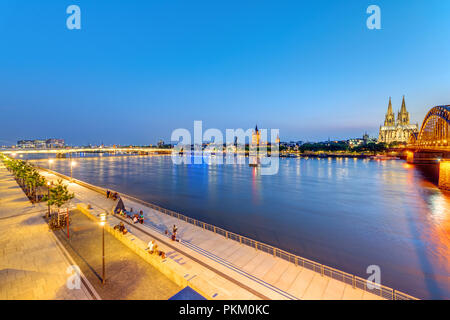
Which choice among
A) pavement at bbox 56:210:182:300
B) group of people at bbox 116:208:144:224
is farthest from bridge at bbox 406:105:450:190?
pavement at bbox 56:210:182:300

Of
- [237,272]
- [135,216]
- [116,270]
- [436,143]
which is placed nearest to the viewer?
[237,272]

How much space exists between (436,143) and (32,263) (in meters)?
118

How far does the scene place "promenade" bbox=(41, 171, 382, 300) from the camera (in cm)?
886

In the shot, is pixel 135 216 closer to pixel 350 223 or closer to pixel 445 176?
pixel 350 223

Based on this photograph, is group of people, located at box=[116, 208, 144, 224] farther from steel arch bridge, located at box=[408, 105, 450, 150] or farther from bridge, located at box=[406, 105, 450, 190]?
steel arch bridge, located at box=[408, 105, 450, 150]

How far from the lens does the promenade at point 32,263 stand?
8914mm

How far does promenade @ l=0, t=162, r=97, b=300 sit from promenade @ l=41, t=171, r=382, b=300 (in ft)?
13.7

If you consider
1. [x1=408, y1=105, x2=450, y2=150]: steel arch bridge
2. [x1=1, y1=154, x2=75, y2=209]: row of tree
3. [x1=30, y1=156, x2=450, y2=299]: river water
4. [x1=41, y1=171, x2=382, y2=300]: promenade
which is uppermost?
[x1=408, y1=105, x2=450, y2=150]: steel arch bridge

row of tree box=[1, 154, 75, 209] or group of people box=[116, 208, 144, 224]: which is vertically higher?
row of tree box=[1, 154, 75, 209]

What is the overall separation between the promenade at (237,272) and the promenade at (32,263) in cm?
419

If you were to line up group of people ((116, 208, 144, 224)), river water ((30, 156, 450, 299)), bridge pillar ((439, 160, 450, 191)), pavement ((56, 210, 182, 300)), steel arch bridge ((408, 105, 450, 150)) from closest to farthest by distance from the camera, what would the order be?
1. pavement ((56, 210, 182, 300))
2. river water ((30, 156, 450, 299))
3. group of people ((116, 208, 144, 224))
4. bridge pillar ((439, 160, 450, 191))
5. steel arch bridge ((408, 105, 450, 150))

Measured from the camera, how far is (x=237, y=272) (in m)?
10.5

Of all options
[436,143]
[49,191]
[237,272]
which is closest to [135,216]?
[237,272]

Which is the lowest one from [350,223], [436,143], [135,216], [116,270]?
[350,223]
